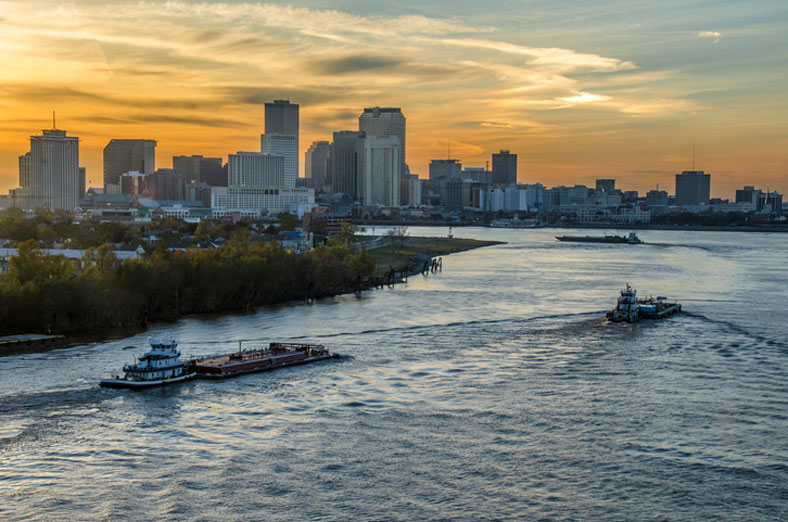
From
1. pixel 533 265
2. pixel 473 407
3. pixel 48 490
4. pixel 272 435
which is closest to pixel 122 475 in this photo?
pixel 48 490

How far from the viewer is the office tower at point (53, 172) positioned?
17212 centimetres

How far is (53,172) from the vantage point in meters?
173

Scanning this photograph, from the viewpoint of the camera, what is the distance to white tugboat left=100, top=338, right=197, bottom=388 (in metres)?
19.3

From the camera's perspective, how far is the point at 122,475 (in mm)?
13883

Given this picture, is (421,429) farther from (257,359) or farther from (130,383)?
(130,383)

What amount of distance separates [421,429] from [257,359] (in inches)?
280

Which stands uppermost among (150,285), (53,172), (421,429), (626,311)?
(53,172)

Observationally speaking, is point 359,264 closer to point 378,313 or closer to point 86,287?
point 378,313

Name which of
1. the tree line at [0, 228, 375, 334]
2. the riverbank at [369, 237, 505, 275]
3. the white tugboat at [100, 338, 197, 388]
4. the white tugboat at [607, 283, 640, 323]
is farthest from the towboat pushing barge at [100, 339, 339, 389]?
the riverbank at [369, 237, 505, 275]

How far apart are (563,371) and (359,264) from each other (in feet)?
79.9

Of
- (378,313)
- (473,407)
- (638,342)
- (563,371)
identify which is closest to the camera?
(473,407)

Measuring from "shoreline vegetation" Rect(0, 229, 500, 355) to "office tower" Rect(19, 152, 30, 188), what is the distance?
153m

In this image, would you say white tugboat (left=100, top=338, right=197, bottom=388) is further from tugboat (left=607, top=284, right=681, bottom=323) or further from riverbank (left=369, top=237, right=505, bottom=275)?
riverbank (left=369, top=237, right=505, bottom=275)

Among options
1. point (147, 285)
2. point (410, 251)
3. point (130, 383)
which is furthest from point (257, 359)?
point (410, 251)
